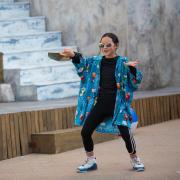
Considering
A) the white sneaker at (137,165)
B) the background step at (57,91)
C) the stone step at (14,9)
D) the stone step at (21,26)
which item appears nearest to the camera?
the white sneaker at (137,165)

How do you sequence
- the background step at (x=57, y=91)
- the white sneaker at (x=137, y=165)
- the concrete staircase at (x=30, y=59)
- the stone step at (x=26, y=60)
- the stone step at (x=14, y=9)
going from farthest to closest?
the stone step at (x=14, y=9) < the stone step at (x=26, y=60) < the concrete staircase at (x=30, y=59) < the background step at (x=57, y=91) < the white sneaker at (x=137, y=165)

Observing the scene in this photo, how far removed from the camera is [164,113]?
8531 millimetres

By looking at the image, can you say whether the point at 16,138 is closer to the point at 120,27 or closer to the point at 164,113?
the point at 164,113

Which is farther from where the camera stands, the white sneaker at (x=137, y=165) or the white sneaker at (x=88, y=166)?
the white sneaker at (x=88, y=166)

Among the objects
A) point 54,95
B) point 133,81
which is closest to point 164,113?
point 54,95

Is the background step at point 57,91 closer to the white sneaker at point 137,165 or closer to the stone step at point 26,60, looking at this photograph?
the stone step at point 26,60

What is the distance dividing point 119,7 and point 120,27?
A: 315 mm

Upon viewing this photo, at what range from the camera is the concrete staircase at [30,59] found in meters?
8.80

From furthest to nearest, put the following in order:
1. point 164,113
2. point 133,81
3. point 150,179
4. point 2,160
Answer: point 164,113 < point 2,160 < point 133,81 < point 150,179

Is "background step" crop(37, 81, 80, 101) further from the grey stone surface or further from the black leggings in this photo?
the black leggings

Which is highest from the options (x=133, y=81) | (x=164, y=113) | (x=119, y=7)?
(x=119, y=7)

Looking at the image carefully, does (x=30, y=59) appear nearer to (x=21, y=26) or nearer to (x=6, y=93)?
(x=21, y=26)

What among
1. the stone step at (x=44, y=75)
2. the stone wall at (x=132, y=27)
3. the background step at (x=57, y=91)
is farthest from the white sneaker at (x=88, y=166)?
the stone wall at (x=132, y=27)

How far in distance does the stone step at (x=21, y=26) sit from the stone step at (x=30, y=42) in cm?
26
